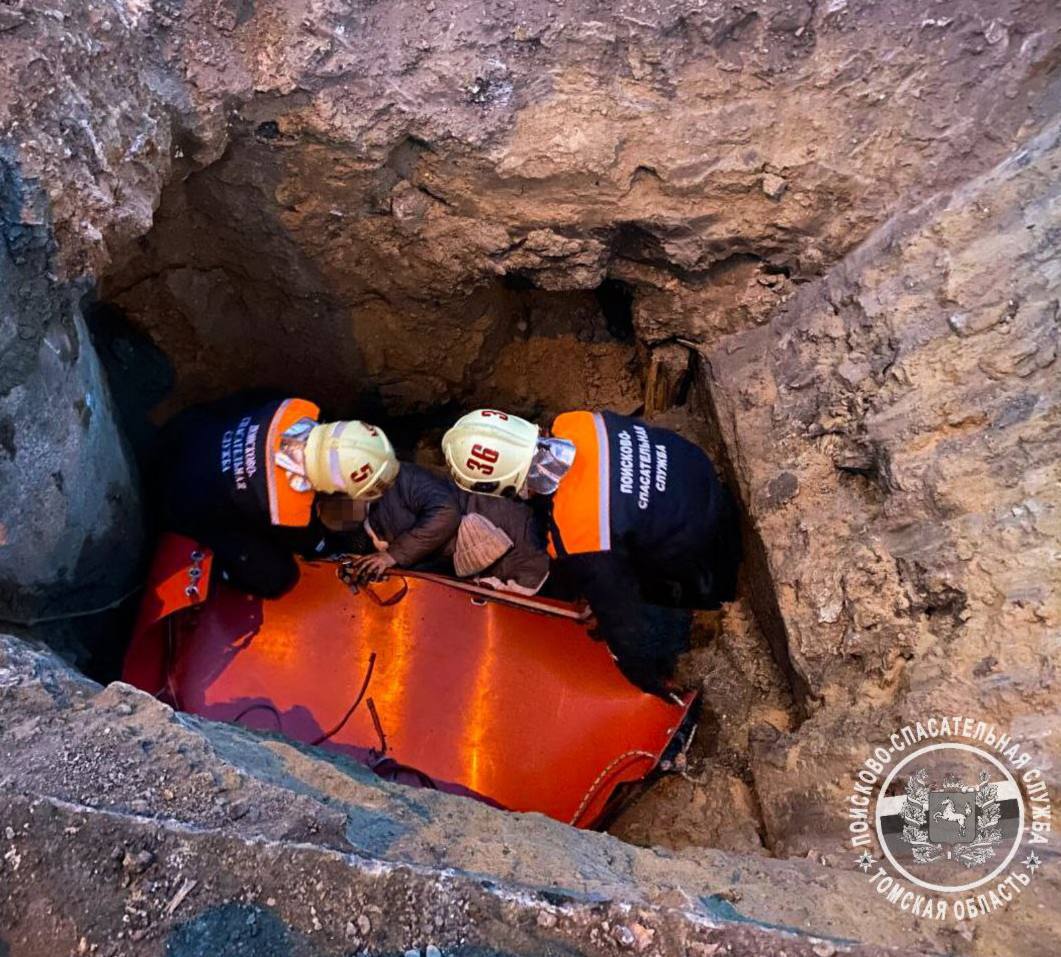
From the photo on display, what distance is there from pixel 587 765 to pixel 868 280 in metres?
2.10

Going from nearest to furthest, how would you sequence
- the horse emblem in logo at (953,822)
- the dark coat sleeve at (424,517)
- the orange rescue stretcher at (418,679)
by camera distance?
the horse emblem in logo at (953,822)
the orange rescue stretcher at (418,679)
the dark coat sleeve at (424,517)

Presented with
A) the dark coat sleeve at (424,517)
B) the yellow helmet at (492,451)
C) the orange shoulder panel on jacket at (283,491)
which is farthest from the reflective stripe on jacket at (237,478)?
the yellow helmet at (492,451)

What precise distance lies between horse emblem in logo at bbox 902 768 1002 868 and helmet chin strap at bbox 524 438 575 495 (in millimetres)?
1548

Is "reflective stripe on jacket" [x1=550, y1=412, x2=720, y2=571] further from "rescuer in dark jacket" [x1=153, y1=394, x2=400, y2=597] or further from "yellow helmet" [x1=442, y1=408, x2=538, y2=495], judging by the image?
"rescuer in dark jacket" [x1=153, y1=394, x2=400, y2=597]

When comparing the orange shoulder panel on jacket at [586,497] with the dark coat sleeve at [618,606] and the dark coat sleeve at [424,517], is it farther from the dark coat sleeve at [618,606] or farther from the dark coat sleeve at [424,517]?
the dark coat sleeve at [424,517]

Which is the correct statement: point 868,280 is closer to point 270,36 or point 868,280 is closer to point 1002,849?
point 1002,849

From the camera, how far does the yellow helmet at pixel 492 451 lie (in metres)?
3.11

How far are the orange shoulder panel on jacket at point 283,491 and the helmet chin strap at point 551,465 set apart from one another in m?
0.94

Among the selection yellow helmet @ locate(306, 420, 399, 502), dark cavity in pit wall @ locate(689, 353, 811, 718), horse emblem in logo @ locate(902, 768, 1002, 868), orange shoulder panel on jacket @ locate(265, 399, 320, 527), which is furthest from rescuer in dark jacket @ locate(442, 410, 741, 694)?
horse emblem in logo @ locate(902, 768, 1002, 868)

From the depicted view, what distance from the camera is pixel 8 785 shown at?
5.63ft

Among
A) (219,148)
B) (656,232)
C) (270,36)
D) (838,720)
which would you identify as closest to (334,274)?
(219,148)

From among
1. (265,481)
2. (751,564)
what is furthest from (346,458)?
(751,564)

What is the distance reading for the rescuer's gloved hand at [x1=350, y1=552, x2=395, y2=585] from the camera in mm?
3516

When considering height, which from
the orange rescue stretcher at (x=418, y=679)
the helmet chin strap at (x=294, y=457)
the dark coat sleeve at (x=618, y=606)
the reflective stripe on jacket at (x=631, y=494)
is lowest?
the orange rescue stretcher at (x=418, y=679)
